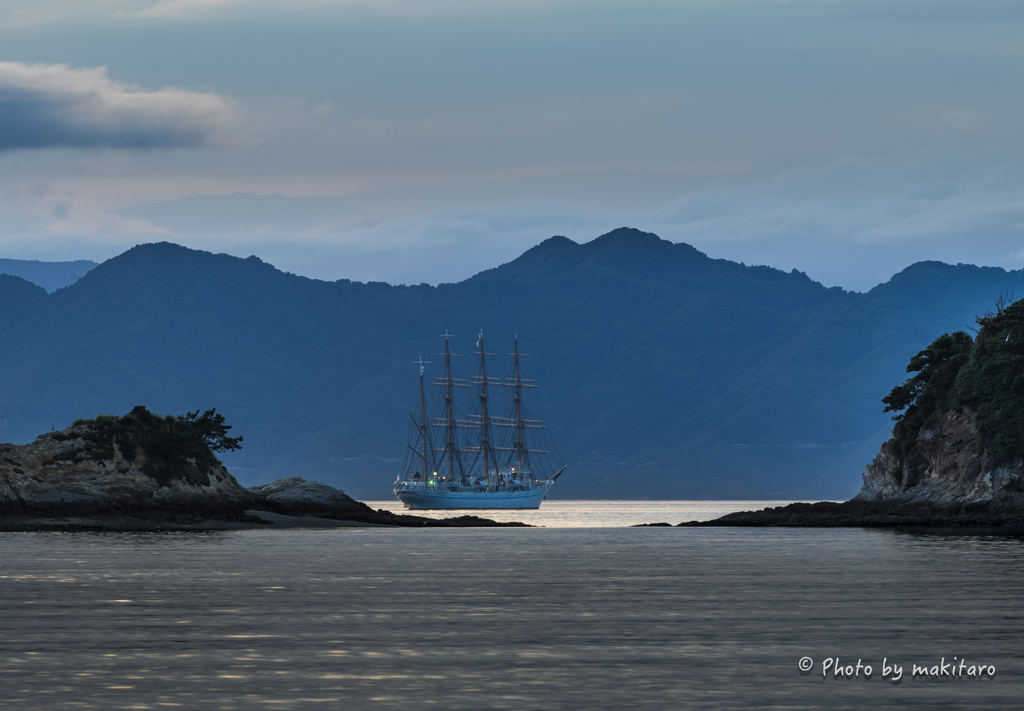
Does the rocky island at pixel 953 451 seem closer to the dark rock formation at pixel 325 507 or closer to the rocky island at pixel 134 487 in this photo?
the dark rock formation at pixel 325 507

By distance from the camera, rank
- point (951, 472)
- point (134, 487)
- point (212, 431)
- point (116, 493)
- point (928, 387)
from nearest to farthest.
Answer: point (116, 493)
point (134, 487)
point (951, 472)
point (928, 387)
point (212, 431)

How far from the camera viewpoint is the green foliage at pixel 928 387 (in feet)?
410

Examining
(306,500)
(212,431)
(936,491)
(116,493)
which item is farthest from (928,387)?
(116,493)

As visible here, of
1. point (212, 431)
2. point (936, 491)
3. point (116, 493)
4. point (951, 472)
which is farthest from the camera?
point (212, 431)

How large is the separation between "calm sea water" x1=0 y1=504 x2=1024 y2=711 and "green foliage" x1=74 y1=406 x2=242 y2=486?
48703 millimetres

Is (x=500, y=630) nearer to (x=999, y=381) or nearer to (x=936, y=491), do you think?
(x=999, y=381)

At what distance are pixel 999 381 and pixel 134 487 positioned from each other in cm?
7879

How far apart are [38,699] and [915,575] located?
39553 millimetres

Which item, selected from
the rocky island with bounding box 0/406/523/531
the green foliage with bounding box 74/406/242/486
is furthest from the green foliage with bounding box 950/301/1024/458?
the green foliage with bounding box 74/406/242/486

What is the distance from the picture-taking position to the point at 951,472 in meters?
118

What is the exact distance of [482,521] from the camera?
145875 millimetres

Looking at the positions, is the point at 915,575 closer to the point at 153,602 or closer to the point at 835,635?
the point at 835,635

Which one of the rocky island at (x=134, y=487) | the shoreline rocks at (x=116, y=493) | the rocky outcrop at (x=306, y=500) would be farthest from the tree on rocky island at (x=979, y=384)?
the rocky outcrop at (x=306, y=500)

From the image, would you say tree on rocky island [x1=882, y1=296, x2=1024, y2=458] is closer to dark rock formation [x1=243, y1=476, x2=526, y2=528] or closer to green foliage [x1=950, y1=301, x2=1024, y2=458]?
green foliage [x1=950, y1=301, x2=1024, y2=458]
